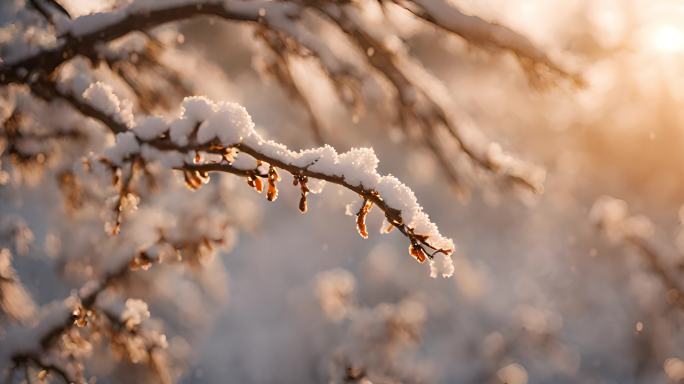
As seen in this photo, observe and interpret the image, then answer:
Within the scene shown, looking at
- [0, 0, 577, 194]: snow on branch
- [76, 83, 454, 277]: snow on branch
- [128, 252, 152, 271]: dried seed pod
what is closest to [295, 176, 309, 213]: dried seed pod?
[76, 83, 454, 277]: snow on branch

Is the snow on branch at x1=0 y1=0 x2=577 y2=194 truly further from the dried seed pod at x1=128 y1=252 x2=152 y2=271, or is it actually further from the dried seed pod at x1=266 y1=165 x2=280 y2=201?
the dried seed pod at x1=266 y1=165 x2=280 y2=201

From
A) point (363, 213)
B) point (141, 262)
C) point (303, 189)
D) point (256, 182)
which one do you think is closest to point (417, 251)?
point (363, 213)

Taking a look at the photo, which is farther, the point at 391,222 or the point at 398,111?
the point at 398,111

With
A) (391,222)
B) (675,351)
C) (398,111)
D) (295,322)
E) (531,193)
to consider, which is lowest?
(295,322)

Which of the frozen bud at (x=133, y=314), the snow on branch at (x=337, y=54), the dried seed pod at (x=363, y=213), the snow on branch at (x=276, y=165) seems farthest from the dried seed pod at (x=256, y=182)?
the frozen bud at (x=133, y=314)

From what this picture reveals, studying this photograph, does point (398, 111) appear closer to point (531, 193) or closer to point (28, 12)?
point (531, 193)

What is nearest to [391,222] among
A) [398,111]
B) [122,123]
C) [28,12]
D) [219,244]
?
[122,123]

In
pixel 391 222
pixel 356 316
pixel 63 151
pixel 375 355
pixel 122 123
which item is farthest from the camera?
pixel 356 316

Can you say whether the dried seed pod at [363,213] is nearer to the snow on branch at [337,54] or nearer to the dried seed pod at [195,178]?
the dried seed pod at [195,178]

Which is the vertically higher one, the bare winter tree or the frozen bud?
the bare winter tree
